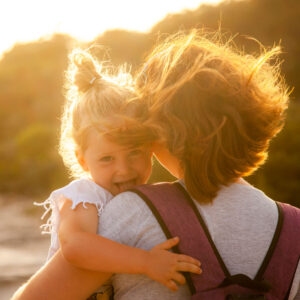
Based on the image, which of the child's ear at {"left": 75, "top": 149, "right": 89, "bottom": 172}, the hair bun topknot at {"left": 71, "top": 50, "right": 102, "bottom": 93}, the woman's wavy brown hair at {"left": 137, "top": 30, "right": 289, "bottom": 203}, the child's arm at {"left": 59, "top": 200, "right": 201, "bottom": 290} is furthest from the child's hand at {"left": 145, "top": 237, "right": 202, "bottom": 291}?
the hair bun topknot at {"left": 71, "top": 50, "right": 102, "bottom": 93}

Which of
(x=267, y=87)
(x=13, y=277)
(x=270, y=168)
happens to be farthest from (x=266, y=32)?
(x=267, y=87)

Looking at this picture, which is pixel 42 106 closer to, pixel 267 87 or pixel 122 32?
pixel 122 32

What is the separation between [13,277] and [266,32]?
11065 millimetres

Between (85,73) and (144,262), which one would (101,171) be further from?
(144,262)

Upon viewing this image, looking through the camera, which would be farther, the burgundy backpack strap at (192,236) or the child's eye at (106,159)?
the child's eye at (106,159)

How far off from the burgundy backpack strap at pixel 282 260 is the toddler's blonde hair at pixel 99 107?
0.52m

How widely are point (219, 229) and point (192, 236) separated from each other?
90 millimetres

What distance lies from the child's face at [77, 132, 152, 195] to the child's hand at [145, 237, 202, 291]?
0.63 m

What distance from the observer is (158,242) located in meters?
1.53

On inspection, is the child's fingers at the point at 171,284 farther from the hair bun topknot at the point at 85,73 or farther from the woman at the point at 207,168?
the hair bun topknot at the point at 85,73

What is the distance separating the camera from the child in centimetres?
154

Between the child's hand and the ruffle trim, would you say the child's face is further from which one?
the child's hand

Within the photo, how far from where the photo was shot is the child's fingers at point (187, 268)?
1.45 m

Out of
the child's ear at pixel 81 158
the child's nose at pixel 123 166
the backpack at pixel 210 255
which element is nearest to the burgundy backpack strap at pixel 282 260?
the backpack at pixel 210 255
